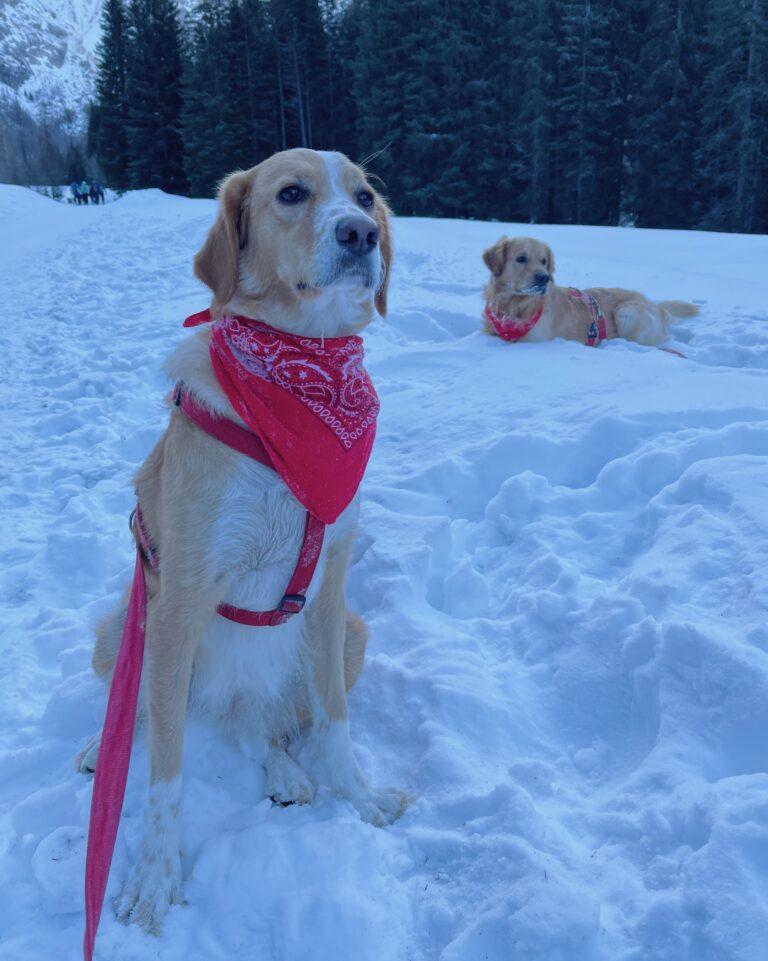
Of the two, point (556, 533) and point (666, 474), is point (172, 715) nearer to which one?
point (556, 533)

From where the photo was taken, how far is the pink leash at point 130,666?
5.14 ft

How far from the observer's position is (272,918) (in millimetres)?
1610

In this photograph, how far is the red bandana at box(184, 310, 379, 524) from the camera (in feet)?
6.17

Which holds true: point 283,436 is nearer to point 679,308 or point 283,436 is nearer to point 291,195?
point 291,195

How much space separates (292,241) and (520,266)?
529 centimetres

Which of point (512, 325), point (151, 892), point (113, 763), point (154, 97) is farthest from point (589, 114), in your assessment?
point (151, 892)

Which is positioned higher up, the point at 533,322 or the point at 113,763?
the point at 533,322

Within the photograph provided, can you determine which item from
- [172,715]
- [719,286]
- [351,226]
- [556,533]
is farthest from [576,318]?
[172,715]

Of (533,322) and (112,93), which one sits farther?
(112,93)

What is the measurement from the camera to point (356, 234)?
6.86ft

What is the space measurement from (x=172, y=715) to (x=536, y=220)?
2952 cm

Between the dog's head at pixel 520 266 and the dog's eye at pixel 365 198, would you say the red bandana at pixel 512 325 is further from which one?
the dog's eye at pixel 365 198

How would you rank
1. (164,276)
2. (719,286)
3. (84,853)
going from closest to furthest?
(84,853), (719,286), (164,276)

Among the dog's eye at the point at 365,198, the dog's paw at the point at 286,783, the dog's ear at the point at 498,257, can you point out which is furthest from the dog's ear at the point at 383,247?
the dog's ear at the point at 498,257
